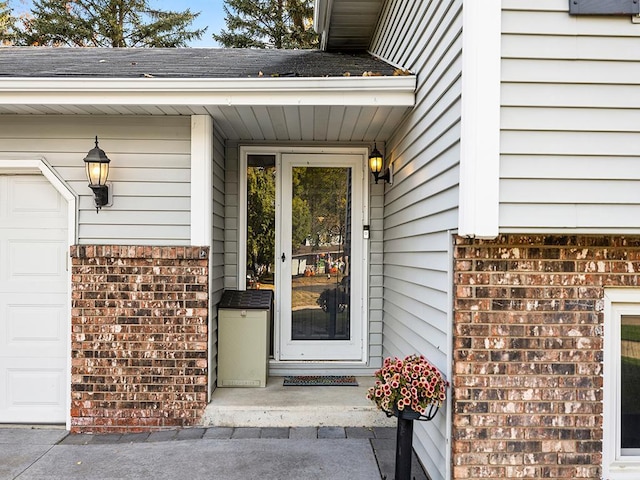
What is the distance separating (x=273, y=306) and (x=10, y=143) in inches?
98.5

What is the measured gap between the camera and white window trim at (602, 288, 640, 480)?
2350 mm

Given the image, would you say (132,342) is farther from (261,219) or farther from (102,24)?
(102,24)

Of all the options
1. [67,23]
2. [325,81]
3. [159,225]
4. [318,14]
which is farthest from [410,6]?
[67,23]

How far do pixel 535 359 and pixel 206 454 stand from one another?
214 centimetres

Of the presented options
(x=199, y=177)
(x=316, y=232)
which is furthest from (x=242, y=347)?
(x=199, y=177)

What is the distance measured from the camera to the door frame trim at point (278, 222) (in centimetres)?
427

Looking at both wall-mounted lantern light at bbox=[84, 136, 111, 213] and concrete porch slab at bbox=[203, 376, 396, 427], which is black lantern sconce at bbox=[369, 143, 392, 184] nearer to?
concrete porch slab at bbox=[203, 376, 396, 427]

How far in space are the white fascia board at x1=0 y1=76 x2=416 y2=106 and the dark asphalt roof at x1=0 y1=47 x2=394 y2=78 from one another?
0.34 feet

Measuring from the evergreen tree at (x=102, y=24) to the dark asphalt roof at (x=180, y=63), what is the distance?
9.66 m

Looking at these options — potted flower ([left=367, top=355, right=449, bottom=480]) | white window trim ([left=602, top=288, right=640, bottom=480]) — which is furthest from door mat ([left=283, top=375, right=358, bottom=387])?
white window trim ([left=602, top=288, right=640, bottom=480])

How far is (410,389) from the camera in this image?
7.81ft

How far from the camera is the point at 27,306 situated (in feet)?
11.7

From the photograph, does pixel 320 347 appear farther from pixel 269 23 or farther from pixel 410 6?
pixel 269 23

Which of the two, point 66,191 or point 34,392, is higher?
point 66,191
